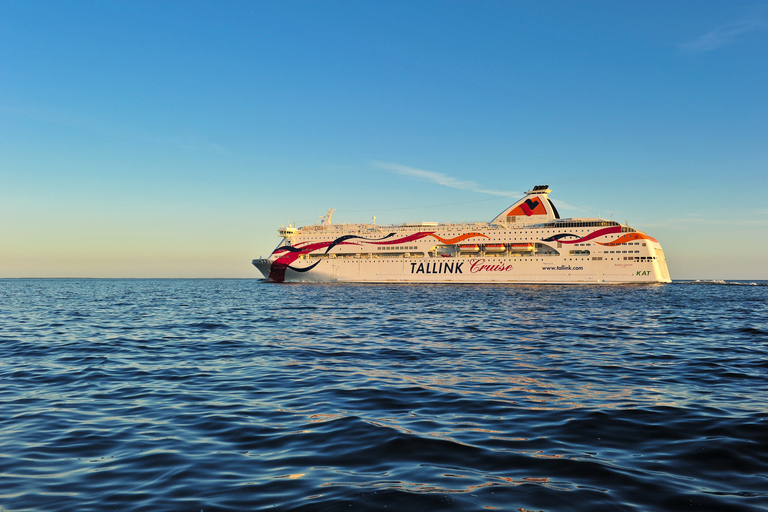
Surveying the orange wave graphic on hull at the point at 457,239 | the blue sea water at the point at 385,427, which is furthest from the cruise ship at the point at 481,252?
the blue sea water at the point at 385,427

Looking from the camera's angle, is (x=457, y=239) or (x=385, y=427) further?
(x=457, y=239)

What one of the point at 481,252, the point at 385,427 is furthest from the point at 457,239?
Answer: the point at 385,427

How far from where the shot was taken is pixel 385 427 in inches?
221

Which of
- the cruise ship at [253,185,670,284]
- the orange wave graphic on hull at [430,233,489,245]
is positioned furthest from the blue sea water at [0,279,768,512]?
the orange wave graphic on hull at [430,233,489,245]

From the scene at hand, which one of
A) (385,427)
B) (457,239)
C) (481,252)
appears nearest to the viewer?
(385,427)

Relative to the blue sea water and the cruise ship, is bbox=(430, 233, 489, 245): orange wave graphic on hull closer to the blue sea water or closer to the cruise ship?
the cruise ship

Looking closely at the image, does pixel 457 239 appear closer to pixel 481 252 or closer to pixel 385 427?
pixel 481 252

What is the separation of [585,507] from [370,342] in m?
9.93

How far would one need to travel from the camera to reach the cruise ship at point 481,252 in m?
63.4

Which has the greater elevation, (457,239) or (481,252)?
(457,239)

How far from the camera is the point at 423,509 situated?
351 centimetres

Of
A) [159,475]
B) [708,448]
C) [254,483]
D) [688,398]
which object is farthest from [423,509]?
[688,398]

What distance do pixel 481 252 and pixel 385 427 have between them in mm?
64483

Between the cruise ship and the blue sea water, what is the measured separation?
54.1 metres
